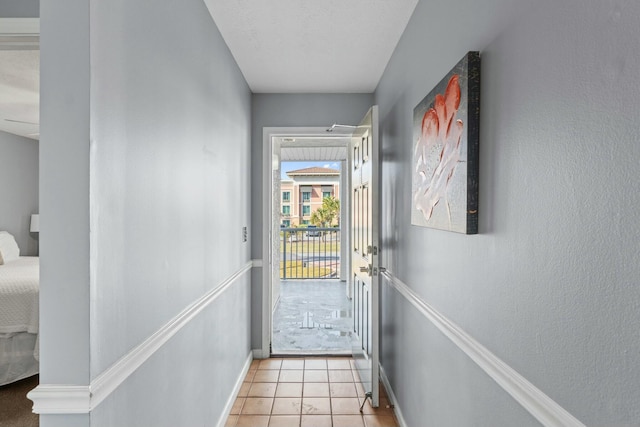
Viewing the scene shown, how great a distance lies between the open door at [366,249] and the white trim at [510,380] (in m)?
0.90

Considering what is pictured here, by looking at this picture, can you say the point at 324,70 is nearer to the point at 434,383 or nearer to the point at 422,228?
the point at 422,228

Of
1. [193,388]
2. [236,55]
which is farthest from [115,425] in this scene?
[236,55]

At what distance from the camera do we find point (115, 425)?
44.9 inches

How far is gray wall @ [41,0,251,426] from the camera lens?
1.00 m

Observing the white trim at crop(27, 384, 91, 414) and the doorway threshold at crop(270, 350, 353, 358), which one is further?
the doorway threshold at crop(270, 350, 353, 358)

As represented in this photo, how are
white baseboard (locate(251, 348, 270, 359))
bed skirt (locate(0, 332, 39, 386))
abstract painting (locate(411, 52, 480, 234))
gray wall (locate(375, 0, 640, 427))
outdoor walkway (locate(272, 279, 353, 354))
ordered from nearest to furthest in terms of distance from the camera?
gray wall (locate(375, 0, 640, 427)) < abstract painting (locate(411, 52, 480, 234)) < bed skirt (locate(0, 332, 39, 386)) < white baseboard (locate(251, 348, 270, 359)) < outdoor walkway (locate(272, 279, 353, 354))

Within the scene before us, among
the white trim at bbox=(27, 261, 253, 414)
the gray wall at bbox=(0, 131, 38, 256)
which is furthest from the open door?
the gray wall at bbox=(0, 131, 38, 256)

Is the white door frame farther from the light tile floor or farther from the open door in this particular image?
the open door

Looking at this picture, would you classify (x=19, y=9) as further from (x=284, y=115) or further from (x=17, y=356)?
(x=17, y=356)

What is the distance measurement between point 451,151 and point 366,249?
5.25 ft

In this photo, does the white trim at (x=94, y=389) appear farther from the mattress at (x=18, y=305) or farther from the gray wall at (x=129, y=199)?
the mattress at (x=18, y=305)

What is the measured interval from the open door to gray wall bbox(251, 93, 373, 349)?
0.45 metres

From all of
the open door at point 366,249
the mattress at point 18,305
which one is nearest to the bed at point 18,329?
the mattress at point 18,305

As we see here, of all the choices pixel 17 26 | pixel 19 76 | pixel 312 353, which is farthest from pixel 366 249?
pixel 19 76
